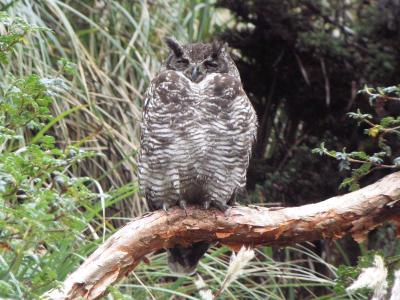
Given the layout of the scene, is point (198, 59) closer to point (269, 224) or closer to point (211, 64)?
point (211, 64)

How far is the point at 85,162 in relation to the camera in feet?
15.6

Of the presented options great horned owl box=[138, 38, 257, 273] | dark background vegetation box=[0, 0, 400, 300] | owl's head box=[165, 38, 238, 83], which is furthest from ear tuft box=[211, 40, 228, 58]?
dark background vegetation box=[0, 0, 400, 300]

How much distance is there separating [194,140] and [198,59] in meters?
0.45

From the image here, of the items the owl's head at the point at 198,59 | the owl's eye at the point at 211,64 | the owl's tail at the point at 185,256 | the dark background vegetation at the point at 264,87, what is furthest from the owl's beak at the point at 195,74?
the dark background vegetation at the point at 264,87

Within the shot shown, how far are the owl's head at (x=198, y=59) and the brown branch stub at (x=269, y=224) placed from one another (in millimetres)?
670

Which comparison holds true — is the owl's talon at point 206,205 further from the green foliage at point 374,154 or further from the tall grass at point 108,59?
the tall grass at point 108,59

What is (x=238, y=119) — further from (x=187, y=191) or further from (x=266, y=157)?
(x=266, y=157)

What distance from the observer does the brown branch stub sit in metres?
2.99

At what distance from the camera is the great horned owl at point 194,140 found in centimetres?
340

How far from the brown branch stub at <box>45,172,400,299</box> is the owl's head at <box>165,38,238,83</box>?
0.67 meters

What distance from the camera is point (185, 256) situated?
3.64 m

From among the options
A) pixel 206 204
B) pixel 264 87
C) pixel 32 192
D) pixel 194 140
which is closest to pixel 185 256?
pixel 206 204

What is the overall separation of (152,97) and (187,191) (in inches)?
16.2

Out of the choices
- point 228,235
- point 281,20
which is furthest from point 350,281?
point 281,20
